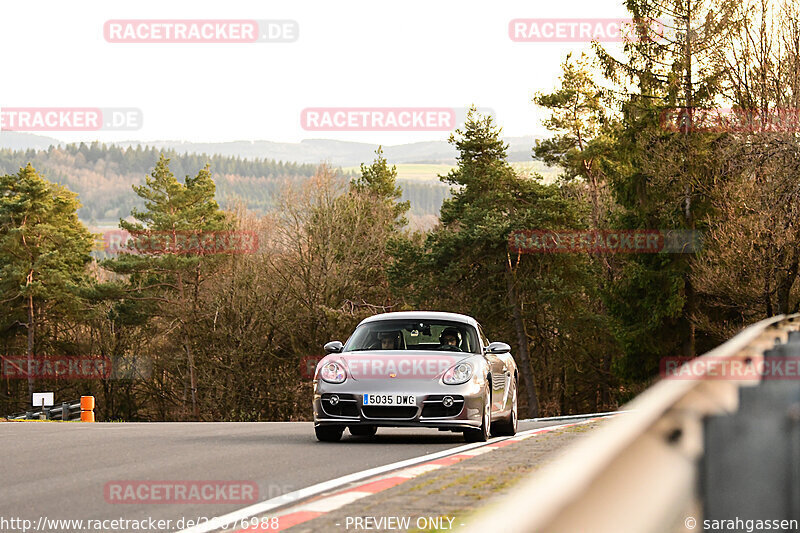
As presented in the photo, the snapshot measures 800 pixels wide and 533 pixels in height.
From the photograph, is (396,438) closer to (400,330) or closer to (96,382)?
(400,330)

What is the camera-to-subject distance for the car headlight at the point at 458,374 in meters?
12.5

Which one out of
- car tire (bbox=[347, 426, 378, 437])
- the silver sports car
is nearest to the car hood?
the silver sports car

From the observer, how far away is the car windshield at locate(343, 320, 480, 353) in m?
13.5

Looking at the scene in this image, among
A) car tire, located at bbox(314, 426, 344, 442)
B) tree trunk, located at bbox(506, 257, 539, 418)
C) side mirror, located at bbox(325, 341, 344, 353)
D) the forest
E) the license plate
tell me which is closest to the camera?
the license plate

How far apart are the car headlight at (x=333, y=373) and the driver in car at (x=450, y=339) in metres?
1.46

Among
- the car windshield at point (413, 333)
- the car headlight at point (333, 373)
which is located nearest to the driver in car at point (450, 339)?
the car windshield at point (413, 333)

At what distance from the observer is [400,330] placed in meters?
13.8

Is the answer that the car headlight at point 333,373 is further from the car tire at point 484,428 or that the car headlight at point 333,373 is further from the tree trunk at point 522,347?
the tree trunk at point 522,347

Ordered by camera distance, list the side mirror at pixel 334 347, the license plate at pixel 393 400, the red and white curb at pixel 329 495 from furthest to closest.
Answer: the side mirror at pixel 334 347 → the license plate at pixel 393 400 → the red and white curb at pixel 329 495

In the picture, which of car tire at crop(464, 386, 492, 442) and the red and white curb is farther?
car tire at crop(464, 386, 492, 442)

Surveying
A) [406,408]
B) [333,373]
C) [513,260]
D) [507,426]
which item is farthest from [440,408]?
[513,260]

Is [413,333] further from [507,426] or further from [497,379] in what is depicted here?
[507,426]

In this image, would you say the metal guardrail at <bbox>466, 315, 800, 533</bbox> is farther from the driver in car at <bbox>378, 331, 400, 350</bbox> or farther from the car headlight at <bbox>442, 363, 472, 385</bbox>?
the driver in car at <bbox>378, 331, 400, 350</bbox>

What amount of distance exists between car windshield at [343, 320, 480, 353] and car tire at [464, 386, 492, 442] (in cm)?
69
